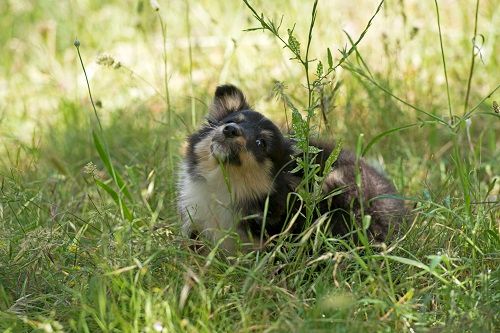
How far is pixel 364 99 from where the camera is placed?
21.6 feet

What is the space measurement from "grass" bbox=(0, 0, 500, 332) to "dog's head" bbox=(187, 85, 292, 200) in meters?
0.27

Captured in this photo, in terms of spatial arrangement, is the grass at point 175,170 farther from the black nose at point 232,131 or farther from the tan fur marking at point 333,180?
the black nose at point 232,131

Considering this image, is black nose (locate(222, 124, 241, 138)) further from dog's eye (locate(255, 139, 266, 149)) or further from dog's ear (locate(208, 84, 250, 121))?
dog's ear (locate(208, 84, 250, 121))

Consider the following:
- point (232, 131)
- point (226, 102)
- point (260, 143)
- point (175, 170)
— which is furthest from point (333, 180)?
point (175, 170)

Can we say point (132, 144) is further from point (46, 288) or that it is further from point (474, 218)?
point (474, 218)

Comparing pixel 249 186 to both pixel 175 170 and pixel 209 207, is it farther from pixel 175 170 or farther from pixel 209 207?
pixel 175 170

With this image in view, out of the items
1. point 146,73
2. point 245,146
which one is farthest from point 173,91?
point 245,146

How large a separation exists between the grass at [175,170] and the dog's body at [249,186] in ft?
0.74

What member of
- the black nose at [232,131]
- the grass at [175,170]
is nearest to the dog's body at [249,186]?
the black nose at [232,131]

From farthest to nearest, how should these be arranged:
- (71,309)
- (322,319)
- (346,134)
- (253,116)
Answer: (346,134) < (253,116) < (71,309) < (322,319)

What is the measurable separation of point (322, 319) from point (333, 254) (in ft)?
1.71

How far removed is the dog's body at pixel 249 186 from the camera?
4555mm

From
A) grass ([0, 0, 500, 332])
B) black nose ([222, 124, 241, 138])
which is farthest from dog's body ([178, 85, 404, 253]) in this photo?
grass ([0, 0, 500, 332])

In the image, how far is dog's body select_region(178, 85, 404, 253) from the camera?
14.9 feet
